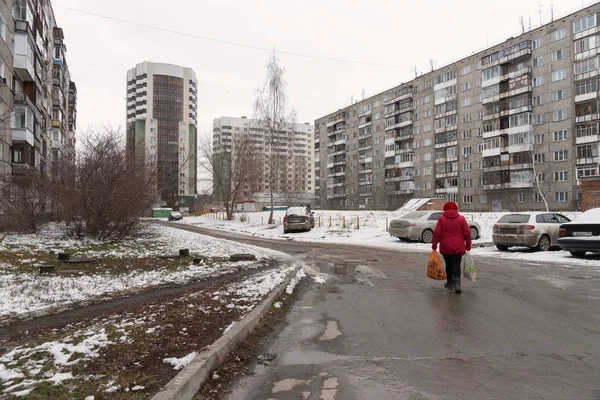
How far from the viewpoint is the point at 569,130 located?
162ft

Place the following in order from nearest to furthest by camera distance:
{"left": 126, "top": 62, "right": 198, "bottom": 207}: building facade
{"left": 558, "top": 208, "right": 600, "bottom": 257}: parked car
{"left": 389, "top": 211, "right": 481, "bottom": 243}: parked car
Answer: {"left": 558, "top": 208, "right": 600, "bottom": 257}: parked car
{"left": 389, "top": 211, "right": 481, "bottom": 243}: parked car
{"left": 126, "top": 62, "right": 198, "bottom": 207}: building facade

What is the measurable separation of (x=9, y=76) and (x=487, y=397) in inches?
1237

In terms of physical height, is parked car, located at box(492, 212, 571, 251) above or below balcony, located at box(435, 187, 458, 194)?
below

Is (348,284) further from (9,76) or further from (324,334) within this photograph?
(9,76)

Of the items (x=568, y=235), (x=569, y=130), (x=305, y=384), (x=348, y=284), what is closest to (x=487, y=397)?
(x=305, y=384)

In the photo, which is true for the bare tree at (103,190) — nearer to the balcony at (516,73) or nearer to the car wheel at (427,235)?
the car wheel at (427,235)

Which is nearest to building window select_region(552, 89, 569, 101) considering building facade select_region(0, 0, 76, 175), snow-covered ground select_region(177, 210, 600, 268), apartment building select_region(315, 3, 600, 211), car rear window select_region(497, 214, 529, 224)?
apartment building select_region(315, 3, 600, 211)

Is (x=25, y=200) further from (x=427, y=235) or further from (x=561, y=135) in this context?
(x=561, y=135)

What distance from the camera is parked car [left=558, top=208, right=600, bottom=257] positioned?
1223 cm

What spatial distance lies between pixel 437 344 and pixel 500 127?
196ft

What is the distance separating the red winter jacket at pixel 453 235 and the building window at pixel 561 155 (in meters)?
51.2

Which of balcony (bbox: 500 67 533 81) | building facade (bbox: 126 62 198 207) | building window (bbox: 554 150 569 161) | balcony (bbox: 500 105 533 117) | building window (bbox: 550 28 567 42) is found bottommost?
building window (bbox: 554 150 569 161)

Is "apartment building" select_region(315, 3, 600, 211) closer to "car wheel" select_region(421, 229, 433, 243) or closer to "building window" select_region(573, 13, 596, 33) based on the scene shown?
"building window" select_region(573, 13, 596, 33)

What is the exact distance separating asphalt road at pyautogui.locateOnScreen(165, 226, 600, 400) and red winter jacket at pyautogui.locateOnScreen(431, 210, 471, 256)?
821 mm
